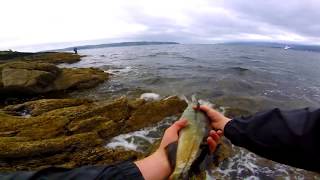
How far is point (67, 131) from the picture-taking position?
10812 mm

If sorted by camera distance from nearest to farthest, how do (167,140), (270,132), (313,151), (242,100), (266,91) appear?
1. (313,151)
2. (270,132)
3. (167,140)
4. (242,100)
5. (266,91)

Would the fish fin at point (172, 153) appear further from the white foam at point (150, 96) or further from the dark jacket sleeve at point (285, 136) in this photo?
the white foam at point (150, 96)

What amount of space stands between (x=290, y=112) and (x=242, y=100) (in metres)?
16.2

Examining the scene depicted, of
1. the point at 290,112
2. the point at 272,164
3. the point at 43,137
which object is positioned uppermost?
the point at 290,112

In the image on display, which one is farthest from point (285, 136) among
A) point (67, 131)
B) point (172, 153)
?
point (67, 131)

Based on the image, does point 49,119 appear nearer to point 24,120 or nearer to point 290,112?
point 24,120

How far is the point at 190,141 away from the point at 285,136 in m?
1.35

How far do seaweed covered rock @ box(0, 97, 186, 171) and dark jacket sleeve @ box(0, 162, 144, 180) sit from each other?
6.73 m

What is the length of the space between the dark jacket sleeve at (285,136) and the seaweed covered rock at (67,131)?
6865mm

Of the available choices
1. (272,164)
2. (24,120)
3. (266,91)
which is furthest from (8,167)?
(266,91)

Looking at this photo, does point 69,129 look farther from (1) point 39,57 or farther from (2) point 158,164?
(1) point 39,57

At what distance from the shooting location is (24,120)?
11.0 metres

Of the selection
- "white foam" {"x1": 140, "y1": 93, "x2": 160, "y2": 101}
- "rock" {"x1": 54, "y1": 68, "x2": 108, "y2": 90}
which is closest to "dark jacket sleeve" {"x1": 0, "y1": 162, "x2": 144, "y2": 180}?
"white foam" {"x1": 140, "y1": 93, "x2": 160, "y2": 101}

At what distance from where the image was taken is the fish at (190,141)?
146 inches
